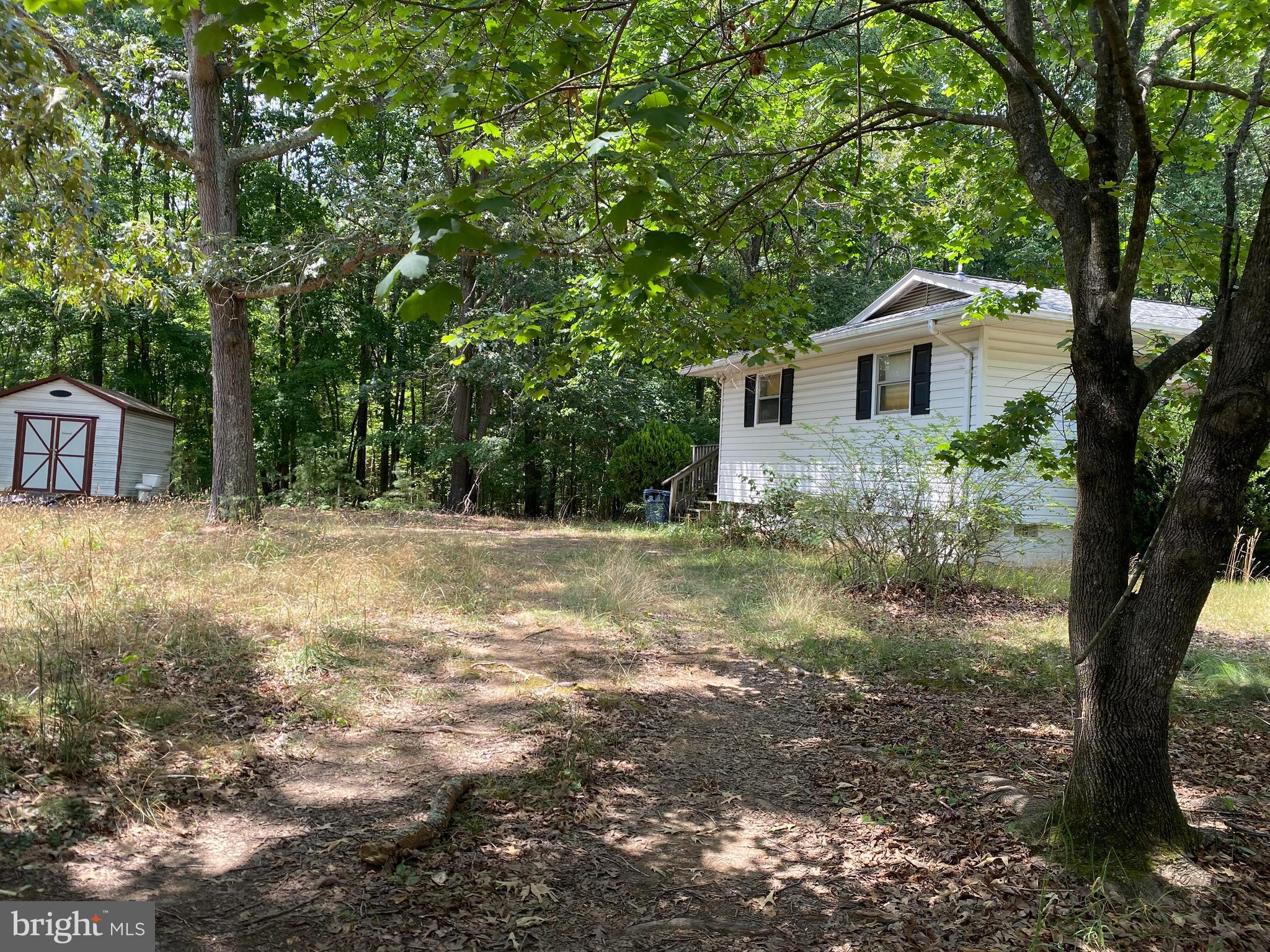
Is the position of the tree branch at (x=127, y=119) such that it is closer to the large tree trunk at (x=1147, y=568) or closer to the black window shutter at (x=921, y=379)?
the large tree trunk at (x=1147, y=568)

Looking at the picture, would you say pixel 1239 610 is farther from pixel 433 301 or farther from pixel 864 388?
pixel 433 301

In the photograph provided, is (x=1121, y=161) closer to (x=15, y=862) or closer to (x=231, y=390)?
(x=15, y=862)

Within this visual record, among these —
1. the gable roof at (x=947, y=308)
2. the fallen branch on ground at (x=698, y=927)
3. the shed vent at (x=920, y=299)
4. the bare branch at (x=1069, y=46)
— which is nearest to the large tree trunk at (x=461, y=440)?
the gable roof at (x=947, y=308)

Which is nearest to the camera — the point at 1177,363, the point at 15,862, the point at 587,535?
the point at 15,862

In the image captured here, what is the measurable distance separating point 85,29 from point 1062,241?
33.7 ft

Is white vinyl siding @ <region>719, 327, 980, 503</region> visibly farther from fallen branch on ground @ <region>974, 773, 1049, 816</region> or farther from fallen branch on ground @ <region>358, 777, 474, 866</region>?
fallen branch on ground @ <region>358, 777, 474, 866</region>

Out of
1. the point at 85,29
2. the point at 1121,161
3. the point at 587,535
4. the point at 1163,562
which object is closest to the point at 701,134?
the point at 1121,161

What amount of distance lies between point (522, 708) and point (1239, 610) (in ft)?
25.4

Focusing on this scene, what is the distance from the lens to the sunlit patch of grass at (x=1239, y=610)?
745 centimetres

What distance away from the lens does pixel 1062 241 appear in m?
3.39

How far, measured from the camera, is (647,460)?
63.1 ft

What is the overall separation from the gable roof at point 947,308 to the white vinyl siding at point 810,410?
1.85ft

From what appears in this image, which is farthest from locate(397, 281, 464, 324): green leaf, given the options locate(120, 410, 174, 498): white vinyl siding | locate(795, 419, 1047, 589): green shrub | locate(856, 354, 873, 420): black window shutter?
locate(120, 410, 174, 498): white vinyl siding

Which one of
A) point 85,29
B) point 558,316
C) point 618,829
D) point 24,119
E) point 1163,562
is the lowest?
point 618,829
